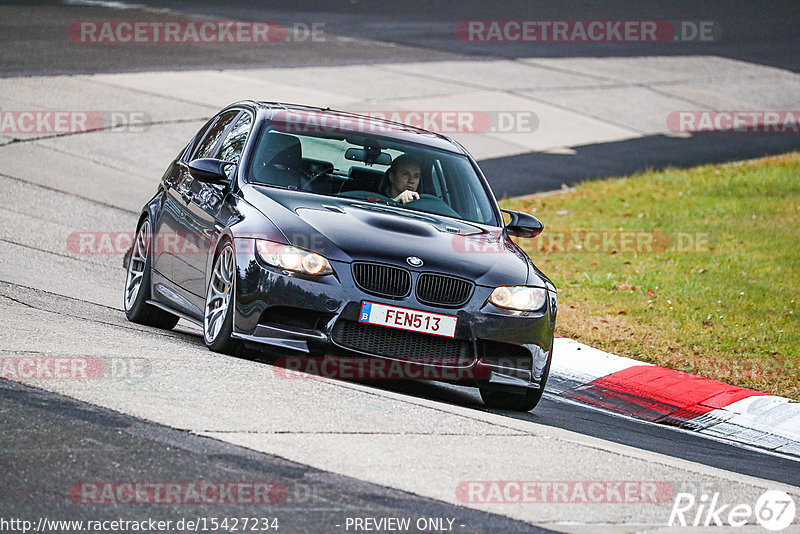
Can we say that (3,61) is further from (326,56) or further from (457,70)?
(457,70)

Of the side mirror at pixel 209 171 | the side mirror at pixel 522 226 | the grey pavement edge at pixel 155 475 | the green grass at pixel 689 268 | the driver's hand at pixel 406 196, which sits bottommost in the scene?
the green grass at pixel 689 268

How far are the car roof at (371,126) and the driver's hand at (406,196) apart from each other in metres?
0.57

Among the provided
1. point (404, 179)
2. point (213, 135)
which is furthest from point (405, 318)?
point (213, 135)

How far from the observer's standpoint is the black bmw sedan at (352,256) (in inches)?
303

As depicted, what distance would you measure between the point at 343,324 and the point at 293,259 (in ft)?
1.62

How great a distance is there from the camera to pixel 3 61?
22547mm

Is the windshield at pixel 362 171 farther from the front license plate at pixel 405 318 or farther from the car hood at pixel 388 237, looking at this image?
the front license plate at pixel 405 318

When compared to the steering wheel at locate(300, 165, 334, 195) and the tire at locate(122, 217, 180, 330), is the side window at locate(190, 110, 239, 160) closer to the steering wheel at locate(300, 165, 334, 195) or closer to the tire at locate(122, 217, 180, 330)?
the tire at locate(122, 217, 180, 330)

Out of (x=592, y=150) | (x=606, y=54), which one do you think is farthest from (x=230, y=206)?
(x=606, y=54)

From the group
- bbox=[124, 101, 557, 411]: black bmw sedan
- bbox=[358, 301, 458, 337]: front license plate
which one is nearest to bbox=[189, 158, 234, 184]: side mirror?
bbox=[124, 101, 557, 411]: black bmw sedan

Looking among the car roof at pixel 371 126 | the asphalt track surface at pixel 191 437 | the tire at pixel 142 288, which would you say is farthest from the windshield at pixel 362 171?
the tire at pixel 142 288

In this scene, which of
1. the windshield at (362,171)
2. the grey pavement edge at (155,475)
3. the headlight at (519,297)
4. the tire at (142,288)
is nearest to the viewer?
the grey pavement edge at (155,475)

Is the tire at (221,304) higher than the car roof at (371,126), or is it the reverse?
the car roof at (371,126)

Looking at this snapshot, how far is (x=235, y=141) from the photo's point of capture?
9.44m
